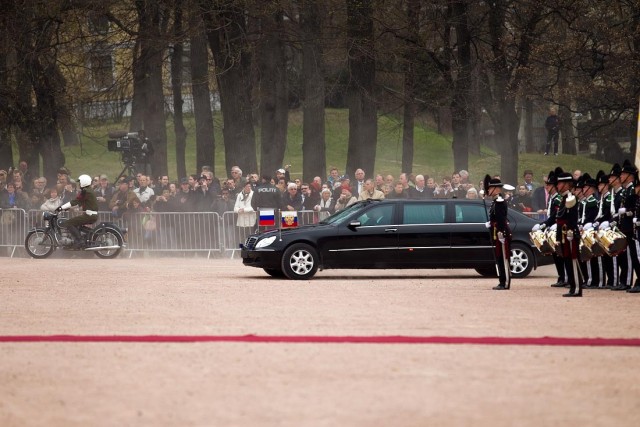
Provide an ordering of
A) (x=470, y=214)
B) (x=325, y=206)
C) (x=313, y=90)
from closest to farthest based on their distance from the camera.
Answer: (x=470, y=214) < (x=325, y=206) < (x=313, y=90)

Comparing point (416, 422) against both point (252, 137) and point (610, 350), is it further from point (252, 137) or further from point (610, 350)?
point (252, 137)

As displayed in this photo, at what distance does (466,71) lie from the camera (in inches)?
1624

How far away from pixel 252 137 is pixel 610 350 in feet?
94.0

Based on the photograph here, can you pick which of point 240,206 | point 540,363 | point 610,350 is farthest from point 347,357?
point 240,206

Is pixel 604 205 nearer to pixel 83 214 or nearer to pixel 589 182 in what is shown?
pixel 589 182

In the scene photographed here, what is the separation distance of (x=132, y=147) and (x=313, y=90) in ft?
20.6

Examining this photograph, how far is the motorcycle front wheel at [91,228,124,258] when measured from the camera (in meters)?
31.3

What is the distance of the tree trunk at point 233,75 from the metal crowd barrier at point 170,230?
629 cm

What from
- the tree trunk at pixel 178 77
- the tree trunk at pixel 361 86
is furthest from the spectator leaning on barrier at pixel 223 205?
the tree trunk at pixel 361 86

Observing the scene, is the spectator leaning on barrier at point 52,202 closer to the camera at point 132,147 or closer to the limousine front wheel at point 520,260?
the camera at point 132,147

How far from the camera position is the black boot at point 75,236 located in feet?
102

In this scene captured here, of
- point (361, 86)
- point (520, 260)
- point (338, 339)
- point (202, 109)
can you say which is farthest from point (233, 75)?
point (338, 339)

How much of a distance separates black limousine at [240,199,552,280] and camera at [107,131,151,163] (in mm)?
12448

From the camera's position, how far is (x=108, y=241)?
3134 centimetres
